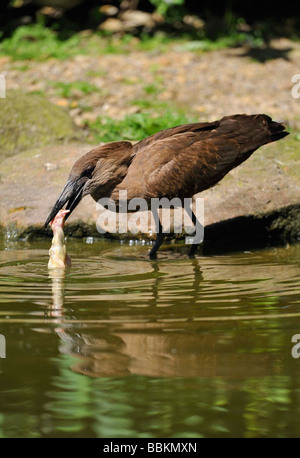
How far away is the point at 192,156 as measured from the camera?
7328mm

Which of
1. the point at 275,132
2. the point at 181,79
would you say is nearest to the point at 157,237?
the point at 275,132

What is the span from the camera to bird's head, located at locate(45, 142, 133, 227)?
7.03 meters

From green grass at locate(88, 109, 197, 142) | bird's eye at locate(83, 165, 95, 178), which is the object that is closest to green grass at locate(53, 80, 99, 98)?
green grass at locate(88, 109, 197, 142)

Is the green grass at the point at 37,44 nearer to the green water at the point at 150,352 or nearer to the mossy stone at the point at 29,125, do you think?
the mossy stone at the point at 29,125

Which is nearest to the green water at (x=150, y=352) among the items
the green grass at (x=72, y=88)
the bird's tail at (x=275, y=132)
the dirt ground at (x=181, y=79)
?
the bird's tail at (x=275, y=132)

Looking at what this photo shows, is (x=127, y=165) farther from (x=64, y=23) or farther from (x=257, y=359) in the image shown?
(x=64, y=23)

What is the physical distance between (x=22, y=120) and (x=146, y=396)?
691 centimetres

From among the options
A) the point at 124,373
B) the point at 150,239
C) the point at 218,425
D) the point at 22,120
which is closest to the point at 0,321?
the point at 124,373

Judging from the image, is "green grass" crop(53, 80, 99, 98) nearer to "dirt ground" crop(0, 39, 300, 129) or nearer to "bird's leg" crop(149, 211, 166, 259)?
"dirt ground" crop(0, 39, 300, 129)

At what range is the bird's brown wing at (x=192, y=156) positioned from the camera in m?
7.20

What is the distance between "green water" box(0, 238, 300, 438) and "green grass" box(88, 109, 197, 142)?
12.3 feet

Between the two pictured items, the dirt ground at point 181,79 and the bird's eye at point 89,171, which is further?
the dirt ground at point 181,79

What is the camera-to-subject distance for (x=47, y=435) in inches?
127

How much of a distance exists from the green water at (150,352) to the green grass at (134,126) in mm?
3753
